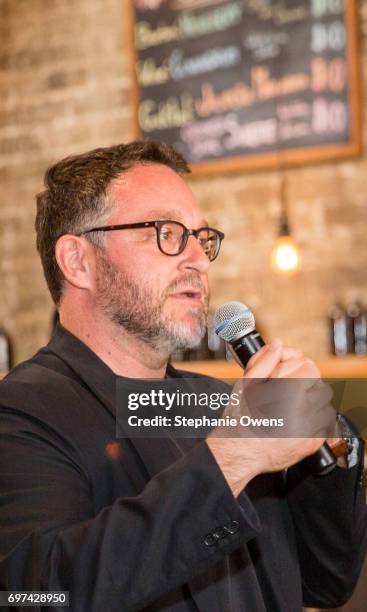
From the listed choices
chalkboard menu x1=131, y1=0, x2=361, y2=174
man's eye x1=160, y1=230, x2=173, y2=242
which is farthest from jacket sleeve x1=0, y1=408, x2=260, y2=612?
chalkboard menu x1=131, y1=0, x2=361, y2=174

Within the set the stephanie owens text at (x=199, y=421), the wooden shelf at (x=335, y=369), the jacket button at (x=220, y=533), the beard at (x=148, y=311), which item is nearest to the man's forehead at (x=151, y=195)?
the beard at (x=148, y=311)

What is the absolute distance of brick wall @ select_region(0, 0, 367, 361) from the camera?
4230 millimetres

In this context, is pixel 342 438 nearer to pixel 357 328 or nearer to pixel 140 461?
pixel 140 461

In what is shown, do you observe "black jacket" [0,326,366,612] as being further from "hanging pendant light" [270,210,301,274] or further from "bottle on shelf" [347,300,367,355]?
"bottle on shelf" [347,300,367,355]

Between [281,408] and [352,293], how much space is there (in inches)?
126

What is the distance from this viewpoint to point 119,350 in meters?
1.51

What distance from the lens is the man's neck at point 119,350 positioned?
1.50 m

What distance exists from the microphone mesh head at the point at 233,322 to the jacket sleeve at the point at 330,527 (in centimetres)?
32

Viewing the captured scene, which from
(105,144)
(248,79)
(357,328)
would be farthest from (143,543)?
(105,144)

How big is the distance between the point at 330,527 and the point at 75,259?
A: 0.61 metres

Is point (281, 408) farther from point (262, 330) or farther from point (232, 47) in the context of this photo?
point (232, 47)

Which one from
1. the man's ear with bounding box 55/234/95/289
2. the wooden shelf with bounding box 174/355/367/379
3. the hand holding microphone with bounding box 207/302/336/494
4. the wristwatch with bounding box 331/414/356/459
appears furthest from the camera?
the wooden shelf with bounding box 174/355/367/379

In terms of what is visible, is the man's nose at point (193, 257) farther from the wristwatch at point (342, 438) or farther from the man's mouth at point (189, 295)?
the wristwatch at point (342, 438)

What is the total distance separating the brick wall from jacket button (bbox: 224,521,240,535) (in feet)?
10.4
